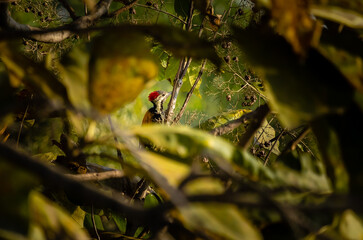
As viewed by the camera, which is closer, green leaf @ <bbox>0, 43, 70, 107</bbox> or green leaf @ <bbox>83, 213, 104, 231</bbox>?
green leaf @ <bbox>0, 43, 70, 107</bbox>

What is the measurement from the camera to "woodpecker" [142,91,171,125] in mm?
1095

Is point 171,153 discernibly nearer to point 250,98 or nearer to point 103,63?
point 103,63

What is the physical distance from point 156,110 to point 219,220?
1.01m

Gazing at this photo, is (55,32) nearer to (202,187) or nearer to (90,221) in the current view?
(202,187)

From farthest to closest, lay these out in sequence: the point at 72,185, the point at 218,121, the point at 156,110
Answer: the point at 156,110, the point at 218,121, the point at 72,185

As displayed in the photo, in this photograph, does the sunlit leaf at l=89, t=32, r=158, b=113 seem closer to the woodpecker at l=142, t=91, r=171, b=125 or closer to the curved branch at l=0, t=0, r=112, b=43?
the curved branch at l=0, t=0, r=112, b=43

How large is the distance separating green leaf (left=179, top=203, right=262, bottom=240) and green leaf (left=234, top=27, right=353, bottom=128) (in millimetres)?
70

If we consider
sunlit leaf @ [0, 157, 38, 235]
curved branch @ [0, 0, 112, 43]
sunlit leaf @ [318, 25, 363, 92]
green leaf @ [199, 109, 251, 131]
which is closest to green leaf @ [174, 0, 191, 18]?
green leaf @ [199, 109, 251, 131]

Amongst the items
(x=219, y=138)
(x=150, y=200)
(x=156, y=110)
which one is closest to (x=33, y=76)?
(x=219, y=138)

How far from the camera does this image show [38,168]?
16 cm

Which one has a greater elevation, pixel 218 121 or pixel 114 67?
pixel 114 67

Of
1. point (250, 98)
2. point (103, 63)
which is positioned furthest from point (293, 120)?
point (250, 98)

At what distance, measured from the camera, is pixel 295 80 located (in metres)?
0.22

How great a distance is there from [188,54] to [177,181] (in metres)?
0.08
